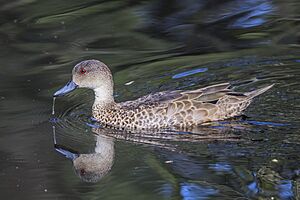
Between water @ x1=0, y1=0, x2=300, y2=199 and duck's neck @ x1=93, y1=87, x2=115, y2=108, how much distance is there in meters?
0.25

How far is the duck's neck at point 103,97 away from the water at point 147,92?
25 centimetres

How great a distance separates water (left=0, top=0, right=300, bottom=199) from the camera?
8492 millimetres

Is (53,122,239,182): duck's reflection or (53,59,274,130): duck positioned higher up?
(53,59,274,130): duck

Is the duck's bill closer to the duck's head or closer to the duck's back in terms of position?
the duck's head

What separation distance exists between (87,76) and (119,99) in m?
0.91

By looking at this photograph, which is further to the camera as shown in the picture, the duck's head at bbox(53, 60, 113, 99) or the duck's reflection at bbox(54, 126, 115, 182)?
the duck's head at bbox(53, 60, 113, 99)

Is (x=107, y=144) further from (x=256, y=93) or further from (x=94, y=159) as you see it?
(x=256, y=93)

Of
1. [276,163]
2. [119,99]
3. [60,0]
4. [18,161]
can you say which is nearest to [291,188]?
[276,163]

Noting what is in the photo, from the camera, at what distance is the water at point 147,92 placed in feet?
27.9

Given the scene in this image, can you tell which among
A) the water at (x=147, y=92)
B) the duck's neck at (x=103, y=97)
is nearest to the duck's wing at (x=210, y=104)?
the water at (x=147, y=92)

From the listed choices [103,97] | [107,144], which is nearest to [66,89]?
[103,97]

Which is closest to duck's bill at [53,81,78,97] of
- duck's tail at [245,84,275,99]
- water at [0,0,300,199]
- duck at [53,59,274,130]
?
duck at [53,59,274,130]

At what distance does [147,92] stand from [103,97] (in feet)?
2.86

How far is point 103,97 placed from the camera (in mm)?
10891
